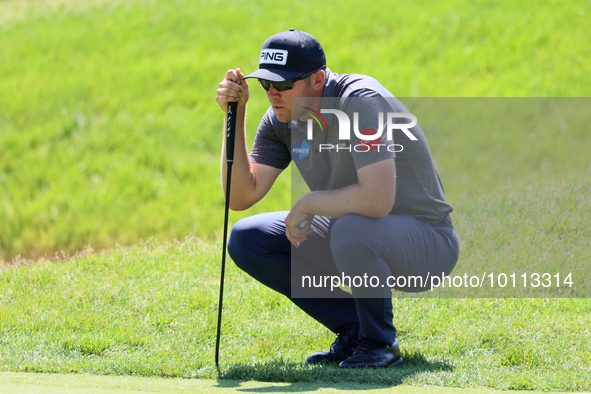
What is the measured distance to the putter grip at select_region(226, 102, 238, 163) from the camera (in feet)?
12.7

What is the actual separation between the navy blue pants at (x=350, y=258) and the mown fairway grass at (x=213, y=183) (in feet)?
1.00

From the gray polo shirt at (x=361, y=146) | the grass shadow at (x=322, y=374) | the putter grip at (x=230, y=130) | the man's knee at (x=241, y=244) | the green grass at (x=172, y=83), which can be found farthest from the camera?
the green grass at (x=172, y=83)

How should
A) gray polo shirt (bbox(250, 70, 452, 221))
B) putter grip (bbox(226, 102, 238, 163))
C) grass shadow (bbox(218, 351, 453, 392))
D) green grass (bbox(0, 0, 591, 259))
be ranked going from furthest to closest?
green grass (bbox(0, 0, 591, 259))
putter grip (bbox(226, 102, 238, 163))
gray polo shirt (bbox(250, 70, 452, 221))
grass shadow (bbox(218, 351, 453, 392))

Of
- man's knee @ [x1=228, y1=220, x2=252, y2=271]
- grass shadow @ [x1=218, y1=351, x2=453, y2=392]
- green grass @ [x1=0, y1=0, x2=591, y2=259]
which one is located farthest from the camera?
green grass @ [x1=0, y1=0, x2=591, y2=259]

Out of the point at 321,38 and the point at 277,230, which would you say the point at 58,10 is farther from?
the point at 277,230

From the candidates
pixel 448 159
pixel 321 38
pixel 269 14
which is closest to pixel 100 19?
pixel 269 14

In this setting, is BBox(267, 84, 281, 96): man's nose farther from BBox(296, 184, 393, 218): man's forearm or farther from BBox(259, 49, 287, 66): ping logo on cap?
BBox(296, 184, 393, 218): man's forearm

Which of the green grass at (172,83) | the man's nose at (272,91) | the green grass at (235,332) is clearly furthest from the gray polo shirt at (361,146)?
the green grass at (172,83)

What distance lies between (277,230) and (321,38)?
10588 mm

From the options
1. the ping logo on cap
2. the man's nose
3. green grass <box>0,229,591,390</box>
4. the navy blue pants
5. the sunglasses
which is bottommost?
green grass <box>0,229,591,390</box>

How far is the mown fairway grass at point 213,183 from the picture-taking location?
13.3 feet

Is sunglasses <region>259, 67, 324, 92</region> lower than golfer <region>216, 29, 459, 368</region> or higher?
higher

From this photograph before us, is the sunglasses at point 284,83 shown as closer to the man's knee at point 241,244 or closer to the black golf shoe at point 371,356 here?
the man's knee at point 241,244

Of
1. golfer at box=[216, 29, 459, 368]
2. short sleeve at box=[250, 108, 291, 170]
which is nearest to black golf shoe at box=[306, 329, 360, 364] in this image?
golfer at box=[216, 29, 459, 368]
